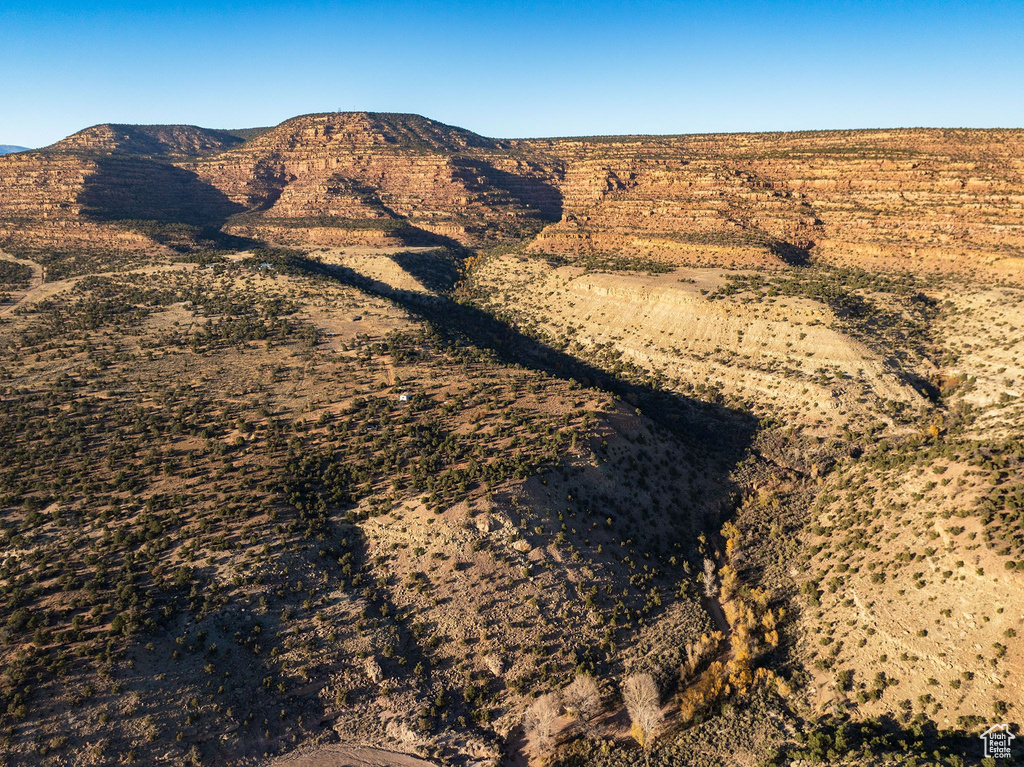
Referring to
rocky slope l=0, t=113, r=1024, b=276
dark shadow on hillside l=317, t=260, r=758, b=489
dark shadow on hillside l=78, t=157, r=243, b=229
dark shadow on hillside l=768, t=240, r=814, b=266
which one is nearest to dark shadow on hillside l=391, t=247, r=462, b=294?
dark shadow on hillside l=317, t=260, r=758, b=489

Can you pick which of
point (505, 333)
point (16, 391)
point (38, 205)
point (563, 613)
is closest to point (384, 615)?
point (563, 613)

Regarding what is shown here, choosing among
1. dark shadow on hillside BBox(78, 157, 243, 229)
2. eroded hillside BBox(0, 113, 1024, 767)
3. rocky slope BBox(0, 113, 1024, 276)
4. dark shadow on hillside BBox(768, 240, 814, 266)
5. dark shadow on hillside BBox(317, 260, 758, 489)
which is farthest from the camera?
dark shadow on hillside BBox(78, 157, 243, 229)

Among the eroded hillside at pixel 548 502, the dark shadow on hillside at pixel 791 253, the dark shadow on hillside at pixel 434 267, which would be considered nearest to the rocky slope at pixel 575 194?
the dark shadow on hillside at pixel 791 253

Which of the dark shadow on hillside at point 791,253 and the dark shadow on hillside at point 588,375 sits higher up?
the dark shadow on hillside at point 791,253

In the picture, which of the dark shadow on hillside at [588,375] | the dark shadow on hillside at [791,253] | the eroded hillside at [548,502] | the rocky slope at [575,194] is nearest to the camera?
the eroded hillside at [548,502]

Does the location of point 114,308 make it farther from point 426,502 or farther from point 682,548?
point 682,548

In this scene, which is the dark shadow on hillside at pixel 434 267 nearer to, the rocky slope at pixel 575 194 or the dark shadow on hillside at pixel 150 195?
the rocky slope at pixel 575 194

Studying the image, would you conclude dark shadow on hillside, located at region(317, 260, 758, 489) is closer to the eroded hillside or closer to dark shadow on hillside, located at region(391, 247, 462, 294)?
the eroded hillside

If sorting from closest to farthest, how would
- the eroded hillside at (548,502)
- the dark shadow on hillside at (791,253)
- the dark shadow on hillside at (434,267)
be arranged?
the eroded hillside at (548,502)
the dark shadow on hillside at (791,253)
the dark shadow on hillside at (434,267)

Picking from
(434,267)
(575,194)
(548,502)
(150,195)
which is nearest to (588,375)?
(548,502)

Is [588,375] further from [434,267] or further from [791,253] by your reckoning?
[434,267]

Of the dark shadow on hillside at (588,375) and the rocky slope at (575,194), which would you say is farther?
the rocky slope at (575,194)
